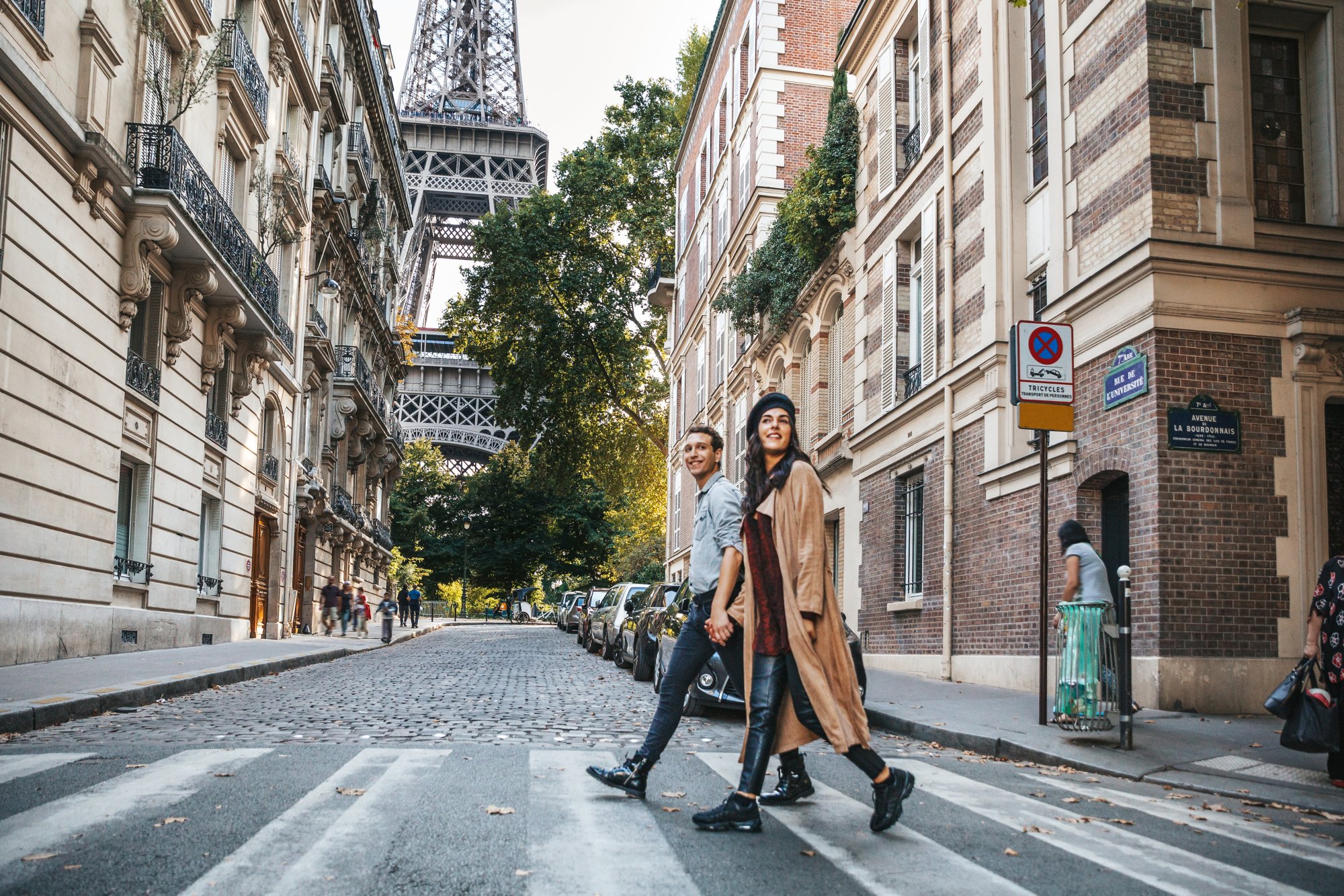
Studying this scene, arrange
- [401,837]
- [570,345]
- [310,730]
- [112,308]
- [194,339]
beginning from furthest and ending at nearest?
[570,345]
[194,339]
[112,308]
[310,730]
[401,837]

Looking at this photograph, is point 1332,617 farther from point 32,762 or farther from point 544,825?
point 32,762

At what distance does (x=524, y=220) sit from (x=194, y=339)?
21371mm

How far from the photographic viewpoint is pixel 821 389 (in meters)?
21.6

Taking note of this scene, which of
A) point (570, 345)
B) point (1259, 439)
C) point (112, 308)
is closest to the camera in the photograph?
point (1259, 439)

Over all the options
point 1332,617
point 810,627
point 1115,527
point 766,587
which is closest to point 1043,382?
point 1115,527

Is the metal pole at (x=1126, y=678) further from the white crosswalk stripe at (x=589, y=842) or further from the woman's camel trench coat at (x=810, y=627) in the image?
the white crosswalk stripe at (x=589, y=842)

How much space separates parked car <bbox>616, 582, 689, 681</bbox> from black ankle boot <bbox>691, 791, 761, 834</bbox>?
8201 millimetres

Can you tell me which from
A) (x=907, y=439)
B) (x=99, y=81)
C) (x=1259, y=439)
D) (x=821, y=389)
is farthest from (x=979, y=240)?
(x=99, y=81)

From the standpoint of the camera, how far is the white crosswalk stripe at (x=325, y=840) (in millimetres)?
3854

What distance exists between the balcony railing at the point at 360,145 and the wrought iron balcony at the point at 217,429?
15.3 metres

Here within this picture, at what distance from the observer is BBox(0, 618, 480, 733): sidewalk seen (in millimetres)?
8742

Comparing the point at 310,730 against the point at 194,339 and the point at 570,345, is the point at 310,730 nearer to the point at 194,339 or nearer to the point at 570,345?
the point at 194,339

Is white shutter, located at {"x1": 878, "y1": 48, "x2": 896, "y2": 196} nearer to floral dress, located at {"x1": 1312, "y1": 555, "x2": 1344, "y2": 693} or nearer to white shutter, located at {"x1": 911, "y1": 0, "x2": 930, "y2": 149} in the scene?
white shutter, located at {"x1": 911, "y1": 0, "x2": 930, "y2": 149}

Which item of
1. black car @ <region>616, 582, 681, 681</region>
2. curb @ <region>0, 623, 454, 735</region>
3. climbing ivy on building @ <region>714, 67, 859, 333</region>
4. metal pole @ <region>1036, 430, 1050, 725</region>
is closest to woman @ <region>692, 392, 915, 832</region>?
metal pole @ <region>1036, 430, 1050, 725</region>
